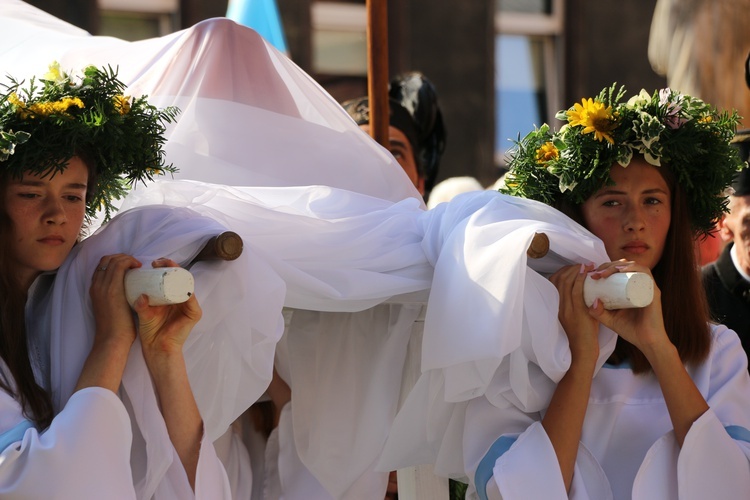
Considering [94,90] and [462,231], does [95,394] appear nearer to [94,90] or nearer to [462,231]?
[94,90]

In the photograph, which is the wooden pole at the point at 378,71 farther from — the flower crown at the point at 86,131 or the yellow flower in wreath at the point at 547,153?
the flower crown at the point at 86,131

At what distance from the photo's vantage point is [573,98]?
989 cm

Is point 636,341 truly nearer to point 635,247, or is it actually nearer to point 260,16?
point 635,247

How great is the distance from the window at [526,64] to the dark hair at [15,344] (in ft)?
24.3

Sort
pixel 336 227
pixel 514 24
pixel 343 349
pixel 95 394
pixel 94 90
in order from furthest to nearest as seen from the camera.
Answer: pixel 514 24 → pixel 343 349 → pixel 336 227 → pixel 94 90 → pixel 95 394

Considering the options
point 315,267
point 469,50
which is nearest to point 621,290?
point 315,267

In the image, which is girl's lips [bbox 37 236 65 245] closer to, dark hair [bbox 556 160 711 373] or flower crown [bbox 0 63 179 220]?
flower crown [bbox 0 63 179 220]

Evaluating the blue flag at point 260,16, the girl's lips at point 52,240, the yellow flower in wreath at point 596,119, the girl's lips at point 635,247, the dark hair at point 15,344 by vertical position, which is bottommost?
the dark hair at point 15,344

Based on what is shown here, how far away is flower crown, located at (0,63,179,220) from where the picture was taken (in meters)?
2.45

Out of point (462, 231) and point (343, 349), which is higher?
point (462, 231)

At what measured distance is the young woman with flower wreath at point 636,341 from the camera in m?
2.63

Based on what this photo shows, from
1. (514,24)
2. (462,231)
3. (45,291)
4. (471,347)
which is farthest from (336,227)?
(514,24)

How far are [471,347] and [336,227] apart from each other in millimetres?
491

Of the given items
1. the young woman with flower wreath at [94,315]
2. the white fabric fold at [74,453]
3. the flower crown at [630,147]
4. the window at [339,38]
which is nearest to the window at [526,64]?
the window at [339,38]
